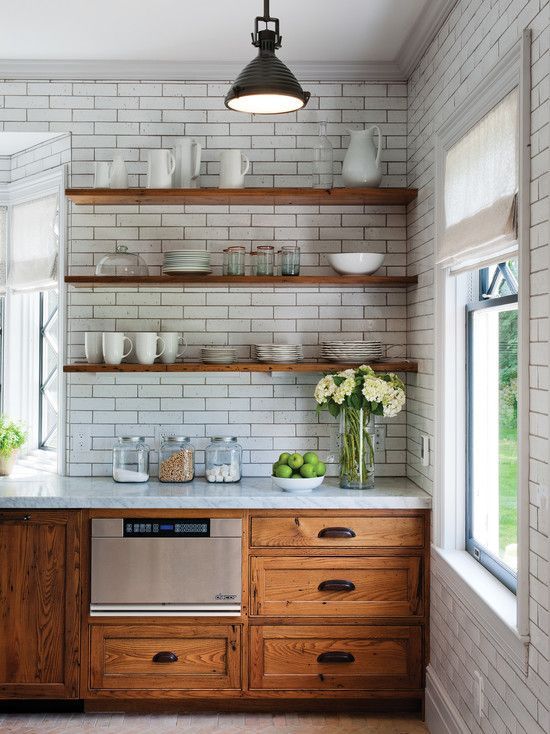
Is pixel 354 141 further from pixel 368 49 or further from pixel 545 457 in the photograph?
pixel 545 457

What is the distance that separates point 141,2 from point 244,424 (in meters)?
2.01

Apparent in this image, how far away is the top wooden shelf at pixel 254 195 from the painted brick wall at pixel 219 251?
0.14 meters

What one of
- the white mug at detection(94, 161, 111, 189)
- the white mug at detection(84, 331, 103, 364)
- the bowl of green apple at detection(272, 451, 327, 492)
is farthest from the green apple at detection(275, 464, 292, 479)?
the white mug at detection(94, 161, 111, 189)

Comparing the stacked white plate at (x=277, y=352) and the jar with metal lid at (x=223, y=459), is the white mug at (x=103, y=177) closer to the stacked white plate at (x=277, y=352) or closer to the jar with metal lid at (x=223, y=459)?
the stacked white plate at (x=277, y=352)

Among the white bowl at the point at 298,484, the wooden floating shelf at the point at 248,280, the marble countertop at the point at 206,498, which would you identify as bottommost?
the marble countertop at the point at 206,498

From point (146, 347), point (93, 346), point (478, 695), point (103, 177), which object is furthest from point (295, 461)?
point (103, 177)

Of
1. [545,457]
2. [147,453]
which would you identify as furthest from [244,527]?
[545,457]

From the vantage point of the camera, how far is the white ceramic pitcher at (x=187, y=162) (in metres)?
3.68

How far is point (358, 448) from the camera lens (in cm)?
355

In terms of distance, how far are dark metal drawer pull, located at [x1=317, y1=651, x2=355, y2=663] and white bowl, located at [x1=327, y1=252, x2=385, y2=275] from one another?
1766mm

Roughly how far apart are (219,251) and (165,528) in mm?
1450

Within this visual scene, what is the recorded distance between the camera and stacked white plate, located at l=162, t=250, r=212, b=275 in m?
3.65

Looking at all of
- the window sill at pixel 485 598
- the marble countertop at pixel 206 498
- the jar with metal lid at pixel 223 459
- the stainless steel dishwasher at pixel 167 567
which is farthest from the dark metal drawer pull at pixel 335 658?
the jar with metal lid at pixel 223 459

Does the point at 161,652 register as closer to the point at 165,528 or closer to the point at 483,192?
the point at 165,528
